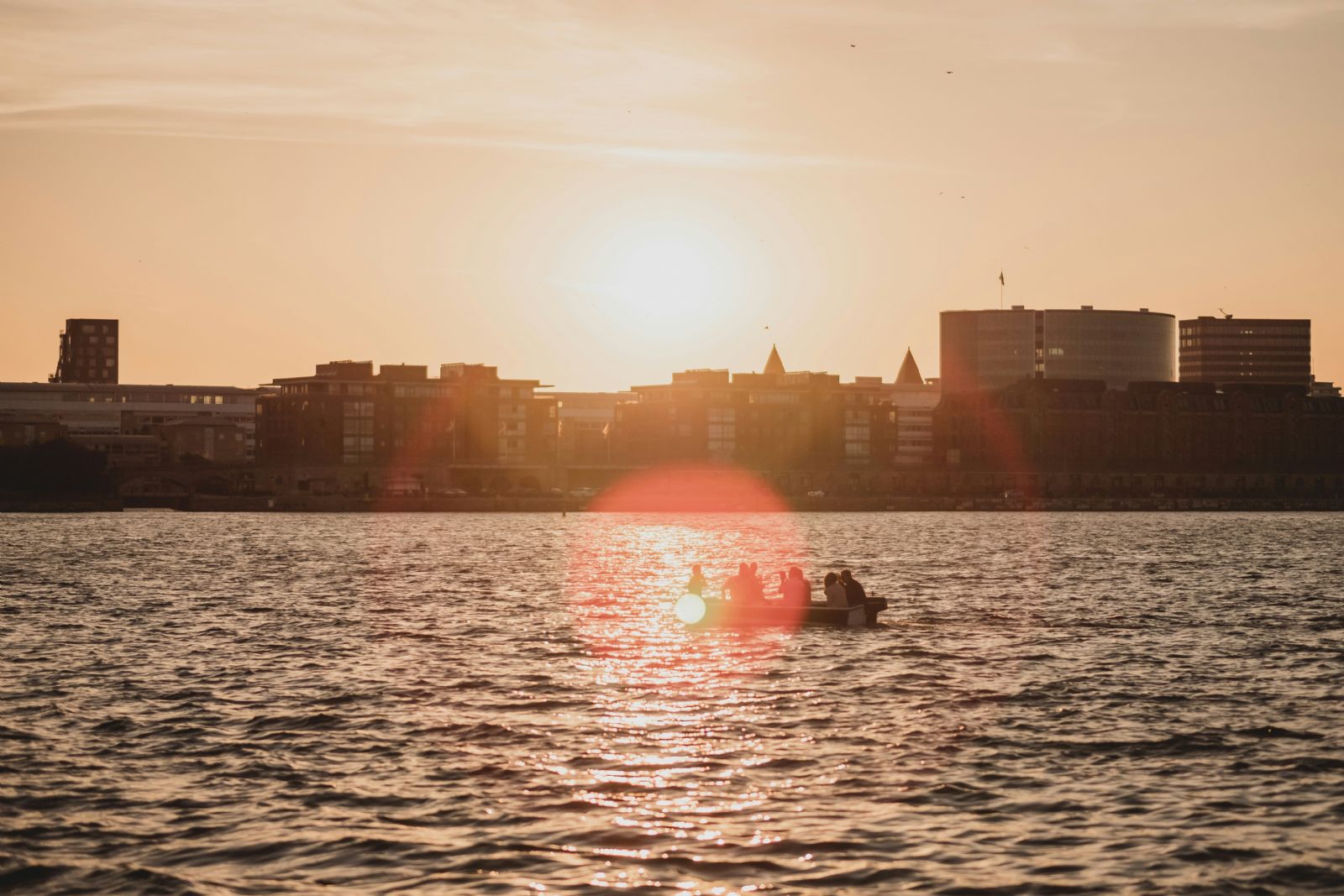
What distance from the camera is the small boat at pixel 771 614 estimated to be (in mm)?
54969

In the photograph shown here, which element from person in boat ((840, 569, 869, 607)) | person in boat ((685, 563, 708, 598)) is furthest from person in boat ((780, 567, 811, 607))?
person in boat ((685, 563, 708, 598))

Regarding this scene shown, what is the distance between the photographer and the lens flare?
5691cm

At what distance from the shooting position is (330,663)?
46.9 meters

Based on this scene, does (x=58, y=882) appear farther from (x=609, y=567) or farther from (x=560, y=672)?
(x=609, y=567)

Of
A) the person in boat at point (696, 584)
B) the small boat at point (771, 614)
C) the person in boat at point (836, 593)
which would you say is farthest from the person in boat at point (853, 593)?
the person in boat at point (696, 584)

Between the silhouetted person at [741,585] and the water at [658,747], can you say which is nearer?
the water at [658,747]

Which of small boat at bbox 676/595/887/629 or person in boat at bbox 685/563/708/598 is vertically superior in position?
person in boat at bbox 685/563/708/598

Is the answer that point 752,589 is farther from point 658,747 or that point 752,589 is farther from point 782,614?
point 658,747

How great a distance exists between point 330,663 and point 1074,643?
74.7ft

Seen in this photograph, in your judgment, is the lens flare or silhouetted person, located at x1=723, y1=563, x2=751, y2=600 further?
the lens flare

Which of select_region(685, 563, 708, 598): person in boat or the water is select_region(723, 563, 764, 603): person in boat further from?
the water

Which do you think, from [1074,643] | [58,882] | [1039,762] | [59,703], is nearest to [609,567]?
[1074,643]

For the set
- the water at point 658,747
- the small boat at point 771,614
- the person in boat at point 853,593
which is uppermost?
the person in boat at point 853,593

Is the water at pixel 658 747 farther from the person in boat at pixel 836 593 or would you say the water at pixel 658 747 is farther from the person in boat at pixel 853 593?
the person in boat at pixel 836 593
